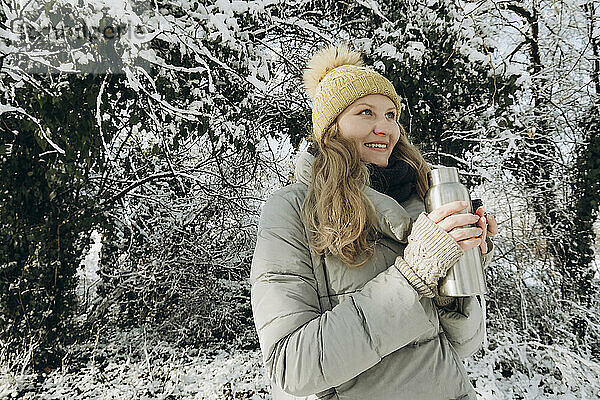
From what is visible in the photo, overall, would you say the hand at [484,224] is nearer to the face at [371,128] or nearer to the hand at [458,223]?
the hand at [458,223]

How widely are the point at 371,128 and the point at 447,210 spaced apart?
41 cm

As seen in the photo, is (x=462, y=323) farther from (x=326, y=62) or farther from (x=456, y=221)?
(x=326, y=62)

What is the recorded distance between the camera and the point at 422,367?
3.30ft

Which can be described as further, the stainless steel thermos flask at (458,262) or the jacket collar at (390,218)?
the jacket collar at (390,218)

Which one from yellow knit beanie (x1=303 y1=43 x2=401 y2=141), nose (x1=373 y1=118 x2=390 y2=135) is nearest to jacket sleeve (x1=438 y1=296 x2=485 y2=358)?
nose (x1=373 y1=118 x2=390 y2=135)

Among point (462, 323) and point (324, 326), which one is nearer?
point (324, 326)

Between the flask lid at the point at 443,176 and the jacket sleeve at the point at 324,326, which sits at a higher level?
the flask lid at the point at 443,176

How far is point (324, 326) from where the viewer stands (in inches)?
35.7

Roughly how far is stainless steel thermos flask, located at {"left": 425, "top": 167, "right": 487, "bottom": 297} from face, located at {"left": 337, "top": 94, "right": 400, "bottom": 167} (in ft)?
0.80

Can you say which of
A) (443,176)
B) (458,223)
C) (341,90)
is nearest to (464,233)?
(458,223)

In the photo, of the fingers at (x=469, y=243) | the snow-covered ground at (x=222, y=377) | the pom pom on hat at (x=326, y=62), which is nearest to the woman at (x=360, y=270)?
the fingers at (x=469, y=243)

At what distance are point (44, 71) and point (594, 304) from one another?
5.34m

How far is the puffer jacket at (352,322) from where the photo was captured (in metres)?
0.90

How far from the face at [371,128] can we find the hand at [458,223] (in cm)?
35
